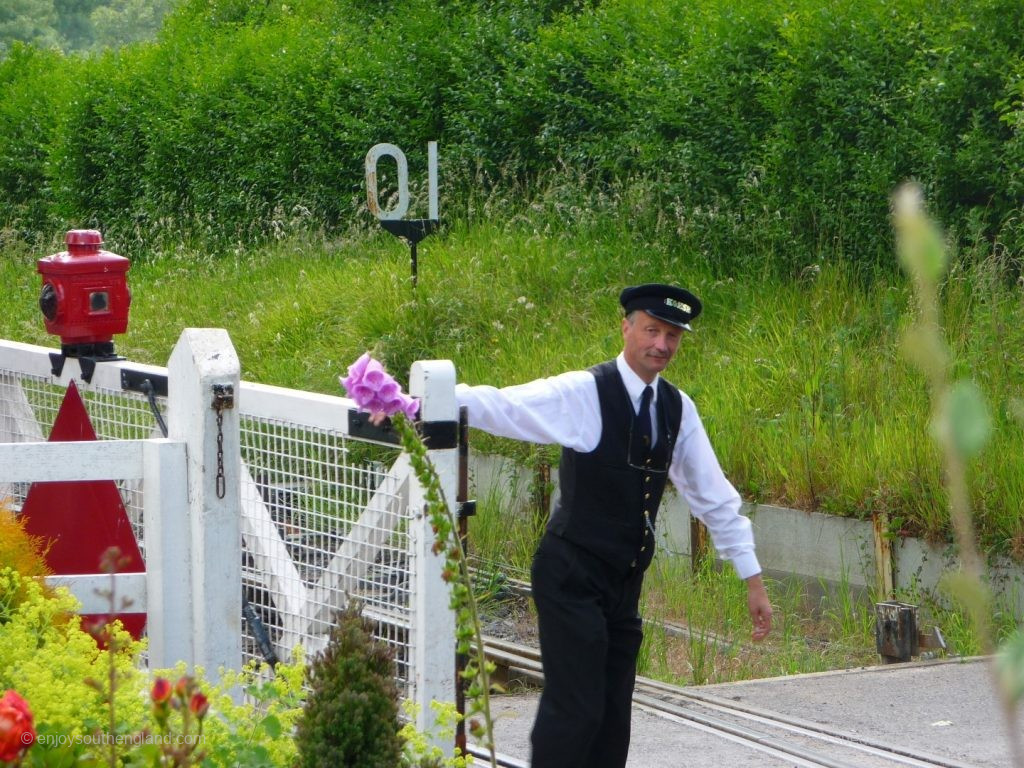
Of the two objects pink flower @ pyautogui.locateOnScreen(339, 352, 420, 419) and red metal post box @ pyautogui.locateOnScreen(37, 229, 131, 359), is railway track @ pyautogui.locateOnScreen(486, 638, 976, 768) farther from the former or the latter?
pink flower @ pyautogui.locateOnScreen(339, 352, 420, 419)

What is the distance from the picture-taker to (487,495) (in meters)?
8.64

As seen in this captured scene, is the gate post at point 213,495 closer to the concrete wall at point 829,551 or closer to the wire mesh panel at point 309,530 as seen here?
the wire mesh panel at point 309,530

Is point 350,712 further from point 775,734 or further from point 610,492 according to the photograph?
point 775,734

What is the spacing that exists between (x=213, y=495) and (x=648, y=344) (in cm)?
138

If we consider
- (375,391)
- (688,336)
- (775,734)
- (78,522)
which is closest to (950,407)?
(375,391)

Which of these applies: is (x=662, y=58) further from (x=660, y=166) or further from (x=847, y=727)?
(x=847, y=727)

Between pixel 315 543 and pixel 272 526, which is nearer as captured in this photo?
pixel 272 526

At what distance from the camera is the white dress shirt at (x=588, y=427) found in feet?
13.5

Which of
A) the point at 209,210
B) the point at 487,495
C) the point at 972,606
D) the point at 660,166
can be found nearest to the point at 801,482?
the point at 487,495

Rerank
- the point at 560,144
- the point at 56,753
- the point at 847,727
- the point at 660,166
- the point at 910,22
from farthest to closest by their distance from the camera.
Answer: the point at 560,144 < the point at 660,166 < the point at 910,22 < the point at 847,727 < the point at 56,753

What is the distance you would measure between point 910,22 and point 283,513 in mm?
7298

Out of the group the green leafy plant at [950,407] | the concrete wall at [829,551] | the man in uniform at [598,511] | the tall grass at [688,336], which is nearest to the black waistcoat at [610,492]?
the man in uniform at [598,511]

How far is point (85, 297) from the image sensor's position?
16.7 feet

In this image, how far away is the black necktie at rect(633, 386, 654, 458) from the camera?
428cm
